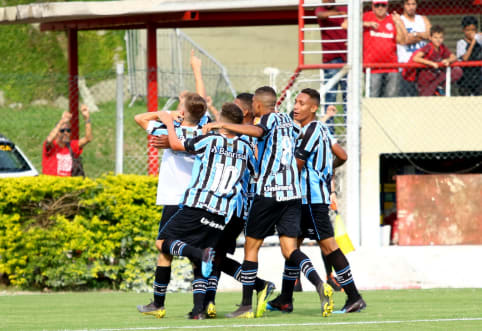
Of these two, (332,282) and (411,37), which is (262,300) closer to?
(332,282)

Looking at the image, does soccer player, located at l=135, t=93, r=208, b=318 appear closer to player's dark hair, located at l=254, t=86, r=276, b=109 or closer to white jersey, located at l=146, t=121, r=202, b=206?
white jersey, located at l=146, t=121, r=202, b=206

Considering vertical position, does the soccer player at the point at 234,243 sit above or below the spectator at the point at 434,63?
below

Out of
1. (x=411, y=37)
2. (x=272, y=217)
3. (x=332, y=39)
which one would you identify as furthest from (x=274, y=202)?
(x=411, y=37)

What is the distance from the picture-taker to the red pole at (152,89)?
14336 mm

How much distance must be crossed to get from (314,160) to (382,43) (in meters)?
6.09

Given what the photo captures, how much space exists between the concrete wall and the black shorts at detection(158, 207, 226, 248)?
6.81 m

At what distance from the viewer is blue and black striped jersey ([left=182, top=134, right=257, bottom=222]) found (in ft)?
25.5

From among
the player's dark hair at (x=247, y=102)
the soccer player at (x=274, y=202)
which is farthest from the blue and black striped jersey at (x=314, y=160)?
the player's dark hair at (x=247, y=102)

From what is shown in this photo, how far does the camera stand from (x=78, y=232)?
11.6 m

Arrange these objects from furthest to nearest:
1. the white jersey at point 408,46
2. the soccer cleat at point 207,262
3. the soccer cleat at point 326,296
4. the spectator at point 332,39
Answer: the white jersey at point 408,46 → the spectator at point 332,39 → the soccer cleat at point 326,296 → the soccer cleat at point 207,262

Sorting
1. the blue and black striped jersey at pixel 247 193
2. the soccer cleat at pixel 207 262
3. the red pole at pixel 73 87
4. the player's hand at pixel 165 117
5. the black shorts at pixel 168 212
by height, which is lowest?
the soccer cleat at pixel 207 262

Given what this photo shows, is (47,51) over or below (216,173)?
over

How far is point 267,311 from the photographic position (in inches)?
342

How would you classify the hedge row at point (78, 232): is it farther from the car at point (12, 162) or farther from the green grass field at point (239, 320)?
the car at point (12, 162)
